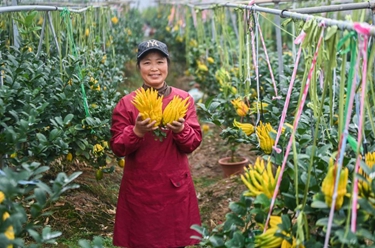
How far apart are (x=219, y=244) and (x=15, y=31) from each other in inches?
82.9

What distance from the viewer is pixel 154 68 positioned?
2477 millimetres

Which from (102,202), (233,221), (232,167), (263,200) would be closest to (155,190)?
(233,221)

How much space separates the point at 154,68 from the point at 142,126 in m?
0.34

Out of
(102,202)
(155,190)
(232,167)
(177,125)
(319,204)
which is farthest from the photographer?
(232,167)

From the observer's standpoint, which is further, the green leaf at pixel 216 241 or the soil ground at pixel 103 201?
the soil ground at pixel 103 201

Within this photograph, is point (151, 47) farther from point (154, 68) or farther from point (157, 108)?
point (157, 108)

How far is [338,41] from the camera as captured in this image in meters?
1.58

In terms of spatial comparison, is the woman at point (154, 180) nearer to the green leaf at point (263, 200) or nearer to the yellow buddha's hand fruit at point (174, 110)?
the yellow buddha's hand fruit at point (174, 110)

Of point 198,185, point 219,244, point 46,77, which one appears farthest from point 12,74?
point 198,185

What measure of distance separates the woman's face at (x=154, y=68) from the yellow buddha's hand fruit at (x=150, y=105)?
28 cm

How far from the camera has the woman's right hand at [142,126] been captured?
221 centimetres

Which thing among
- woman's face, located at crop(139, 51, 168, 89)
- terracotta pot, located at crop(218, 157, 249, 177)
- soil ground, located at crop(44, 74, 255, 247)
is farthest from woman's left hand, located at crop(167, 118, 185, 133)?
terracotta pot, located at crop(218, 157, 249, 177)

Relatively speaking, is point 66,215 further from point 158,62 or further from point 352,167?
point 352,167

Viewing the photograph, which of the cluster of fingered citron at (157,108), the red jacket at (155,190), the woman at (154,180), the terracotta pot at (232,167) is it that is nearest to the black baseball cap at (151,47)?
Answer: the woman at (154,180)
